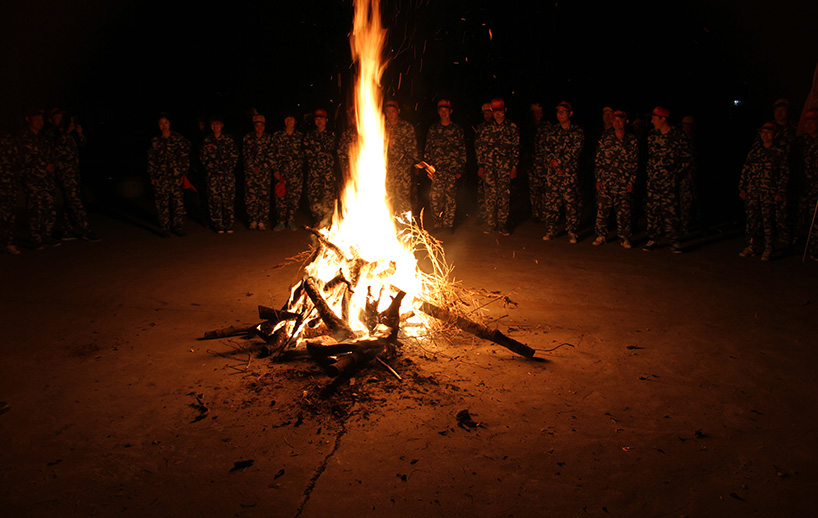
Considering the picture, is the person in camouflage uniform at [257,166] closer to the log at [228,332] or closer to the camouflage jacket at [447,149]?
the camouflage jacket at [447,149]

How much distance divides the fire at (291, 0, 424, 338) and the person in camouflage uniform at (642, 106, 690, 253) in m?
5.43

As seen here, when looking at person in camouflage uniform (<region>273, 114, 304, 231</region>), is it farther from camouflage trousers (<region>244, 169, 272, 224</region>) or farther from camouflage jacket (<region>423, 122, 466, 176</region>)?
camouflage jacket (<region>423, 122, 466, 176</region>)

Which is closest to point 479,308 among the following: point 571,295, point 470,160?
point 571,295

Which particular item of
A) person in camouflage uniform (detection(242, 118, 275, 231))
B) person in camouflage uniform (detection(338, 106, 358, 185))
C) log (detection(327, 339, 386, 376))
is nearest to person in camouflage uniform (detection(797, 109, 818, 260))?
log (detection(327, 339, 386, 376))

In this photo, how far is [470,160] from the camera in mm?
17094

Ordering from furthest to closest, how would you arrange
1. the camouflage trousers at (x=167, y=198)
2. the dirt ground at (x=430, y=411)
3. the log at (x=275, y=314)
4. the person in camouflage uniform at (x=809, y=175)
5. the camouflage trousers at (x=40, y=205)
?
the camouflage trousers at (x=167, y=198), the camouflage trousers at (x=40, y=205), the person in camouflage uniform at (x=809, y=175), the log at (x=275, y=314), the dirt ground at (x=430, y=411)

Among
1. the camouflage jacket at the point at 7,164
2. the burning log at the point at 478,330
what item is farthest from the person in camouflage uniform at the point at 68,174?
the burning log at the point at 478,330

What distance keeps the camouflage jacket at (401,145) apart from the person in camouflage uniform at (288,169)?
194cm

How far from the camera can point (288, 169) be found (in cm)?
1182

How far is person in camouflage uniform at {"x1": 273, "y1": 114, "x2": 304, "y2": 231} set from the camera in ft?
38.4

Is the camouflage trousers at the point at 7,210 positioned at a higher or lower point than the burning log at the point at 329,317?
higher

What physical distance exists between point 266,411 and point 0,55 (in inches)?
663

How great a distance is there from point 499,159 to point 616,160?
224 centimetres

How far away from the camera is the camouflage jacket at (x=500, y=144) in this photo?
1091 centimetres
